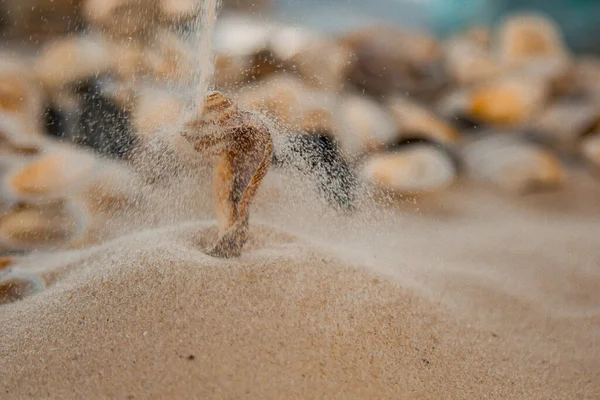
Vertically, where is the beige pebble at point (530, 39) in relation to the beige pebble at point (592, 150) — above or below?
above

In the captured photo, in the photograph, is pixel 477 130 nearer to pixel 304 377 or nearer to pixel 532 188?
pixel 532 188

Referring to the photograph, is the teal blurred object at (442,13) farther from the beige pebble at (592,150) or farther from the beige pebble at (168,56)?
the beige pebble at (592,150)

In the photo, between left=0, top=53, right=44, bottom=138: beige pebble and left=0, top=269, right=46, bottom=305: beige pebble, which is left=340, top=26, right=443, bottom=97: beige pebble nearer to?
left=0, top=53, right=44, bottom=138: beige pebble

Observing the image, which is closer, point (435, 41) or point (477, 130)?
point (477, 130)

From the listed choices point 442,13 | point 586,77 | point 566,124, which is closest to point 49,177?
point 566,124

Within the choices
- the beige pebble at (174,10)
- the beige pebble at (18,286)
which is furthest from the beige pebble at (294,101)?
the beige pebble at (18,286)

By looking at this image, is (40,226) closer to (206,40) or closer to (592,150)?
(206,40)

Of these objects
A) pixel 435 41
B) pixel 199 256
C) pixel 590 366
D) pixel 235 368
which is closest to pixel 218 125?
pixel 199 256
